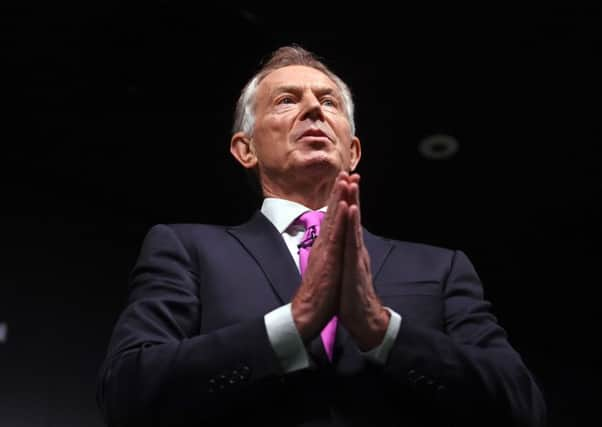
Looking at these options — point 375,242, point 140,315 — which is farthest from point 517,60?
point 140,315

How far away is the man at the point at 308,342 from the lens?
995 mm

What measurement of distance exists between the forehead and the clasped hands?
1.80ft

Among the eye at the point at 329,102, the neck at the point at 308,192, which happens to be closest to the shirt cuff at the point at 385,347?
the neck at the point at 308,192

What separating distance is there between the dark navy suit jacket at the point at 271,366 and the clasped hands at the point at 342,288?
5 cm

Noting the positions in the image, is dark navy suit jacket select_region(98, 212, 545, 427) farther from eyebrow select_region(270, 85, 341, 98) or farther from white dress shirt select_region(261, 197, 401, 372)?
eyebrow select_region(270, 85, 341, 98)

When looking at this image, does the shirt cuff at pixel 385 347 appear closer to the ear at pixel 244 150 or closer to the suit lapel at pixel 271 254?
the suit lapel at pixel 271 254

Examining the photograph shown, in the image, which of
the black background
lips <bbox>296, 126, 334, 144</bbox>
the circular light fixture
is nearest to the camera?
lips <bbox>296, 126, 334, 144</bbox>

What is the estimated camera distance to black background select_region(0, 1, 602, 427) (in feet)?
7.23

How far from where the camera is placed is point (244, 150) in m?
1.55

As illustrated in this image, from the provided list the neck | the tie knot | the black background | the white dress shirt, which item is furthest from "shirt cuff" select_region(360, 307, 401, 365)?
the black background

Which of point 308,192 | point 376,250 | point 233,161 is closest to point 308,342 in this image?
point 376,250

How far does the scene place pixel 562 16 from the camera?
7.04ft

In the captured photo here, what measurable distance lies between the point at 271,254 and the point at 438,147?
61.5 inches

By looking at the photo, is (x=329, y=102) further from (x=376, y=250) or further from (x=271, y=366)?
(x=271, y=366)
